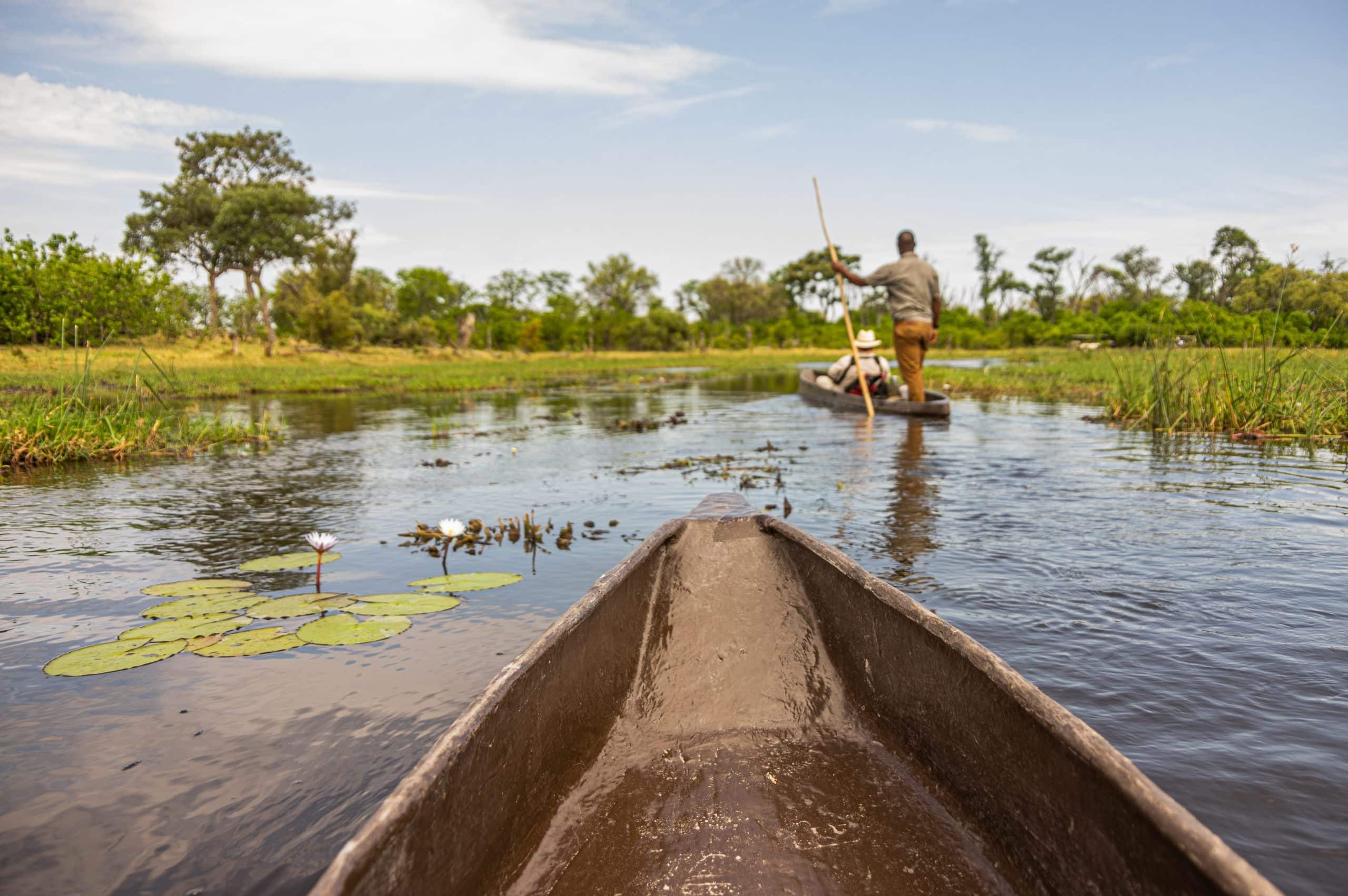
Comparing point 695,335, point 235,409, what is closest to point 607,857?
Result: point 235,409

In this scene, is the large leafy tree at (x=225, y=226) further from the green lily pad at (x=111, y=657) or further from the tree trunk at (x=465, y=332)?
the green lily pad at (x=111, y=657)

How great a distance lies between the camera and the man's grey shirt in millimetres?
11008

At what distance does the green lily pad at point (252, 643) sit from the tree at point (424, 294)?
58.4m

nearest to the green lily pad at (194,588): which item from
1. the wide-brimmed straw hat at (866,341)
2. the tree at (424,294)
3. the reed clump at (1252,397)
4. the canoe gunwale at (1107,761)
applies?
the canoe gunwale at (1107,761)

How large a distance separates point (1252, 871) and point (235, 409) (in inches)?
659

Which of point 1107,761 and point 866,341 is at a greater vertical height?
point 866,341

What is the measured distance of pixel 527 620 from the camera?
11.1 feet

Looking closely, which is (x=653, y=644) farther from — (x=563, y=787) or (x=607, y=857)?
(x=607, y=857)

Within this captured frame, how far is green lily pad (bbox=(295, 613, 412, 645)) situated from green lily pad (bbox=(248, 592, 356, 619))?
0.13 meters

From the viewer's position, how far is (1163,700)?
241cm

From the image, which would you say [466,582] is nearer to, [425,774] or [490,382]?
[425,774]

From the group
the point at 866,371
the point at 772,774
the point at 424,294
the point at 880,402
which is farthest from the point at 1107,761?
the point at 424,294

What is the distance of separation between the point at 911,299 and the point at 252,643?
33.6 ft

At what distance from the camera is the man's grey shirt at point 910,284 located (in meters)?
11.0
